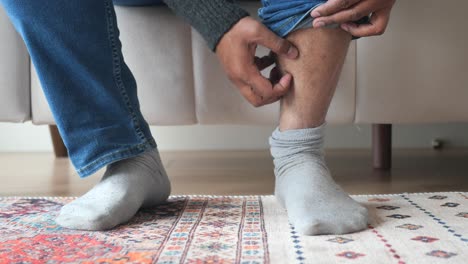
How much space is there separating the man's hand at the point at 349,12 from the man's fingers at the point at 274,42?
0.15 ft

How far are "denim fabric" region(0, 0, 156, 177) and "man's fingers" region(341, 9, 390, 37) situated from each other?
33 centimetres

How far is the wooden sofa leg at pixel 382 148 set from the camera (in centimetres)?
151

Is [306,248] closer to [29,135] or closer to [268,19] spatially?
[268,19]

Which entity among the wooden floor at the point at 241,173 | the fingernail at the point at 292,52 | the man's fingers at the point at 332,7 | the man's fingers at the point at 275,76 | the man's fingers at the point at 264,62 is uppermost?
the man's fingers at the point at 332,7

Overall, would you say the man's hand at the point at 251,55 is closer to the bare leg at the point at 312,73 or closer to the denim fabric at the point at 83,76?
the bare leg at the point at 312,73

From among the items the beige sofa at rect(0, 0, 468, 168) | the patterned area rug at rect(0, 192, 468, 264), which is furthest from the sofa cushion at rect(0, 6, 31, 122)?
the patterned area rug at rect(0, 192, 468, 264)

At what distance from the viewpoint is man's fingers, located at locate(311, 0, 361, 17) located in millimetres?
782

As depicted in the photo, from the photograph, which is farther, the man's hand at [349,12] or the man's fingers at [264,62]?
the man's fingers at [264,62]

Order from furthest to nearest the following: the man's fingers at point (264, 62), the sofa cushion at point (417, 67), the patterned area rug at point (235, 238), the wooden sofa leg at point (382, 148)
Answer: the wooden sofa leg at point (382, 148) → the sofa cushion at point (417, 67) → the man's fingers at point (264, 62) → the patterned area rug at point (235, 238)

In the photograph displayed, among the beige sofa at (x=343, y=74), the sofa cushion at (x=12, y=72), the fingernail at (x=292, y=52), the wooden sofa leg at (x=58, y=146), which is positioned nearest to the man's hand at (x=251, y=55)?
the fingernail at (x=292, y=52)

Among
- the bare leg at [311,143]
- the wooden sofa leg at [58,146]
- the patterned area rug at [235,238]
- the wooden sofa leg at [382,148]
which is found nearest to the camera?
the patterned area rug at [235,238]

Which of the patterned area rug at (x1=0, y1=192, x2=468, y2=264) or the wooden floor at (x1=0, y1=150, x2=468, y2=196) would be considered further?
the wooden floor at (x1=0, y1=150, x2=468, y2=196)

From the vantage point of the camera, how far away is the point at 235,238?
741 mm

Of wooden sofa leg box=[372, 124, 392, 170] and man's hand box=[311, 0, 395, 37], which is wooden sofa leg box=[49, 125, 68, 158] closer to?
wooden sofa leg box=[372, 124, 392, 170]
